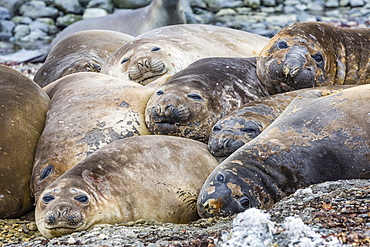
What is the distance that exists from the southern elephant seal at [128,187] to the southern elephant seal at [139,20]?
7.42 metres

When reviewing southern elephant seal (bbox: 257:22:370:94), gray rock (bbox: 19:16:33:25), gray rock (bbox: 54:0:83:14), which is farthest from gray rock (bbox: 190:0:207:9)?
southern elephant seal (bbox: 257:22:370:94)

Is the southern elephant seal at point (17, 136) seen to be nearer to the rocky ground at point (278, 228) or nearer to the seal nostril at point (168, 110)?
the rocky ground at point (278, 228)

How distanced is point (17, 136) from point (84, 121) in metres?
0.51

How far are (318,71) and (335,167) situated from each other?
169 centimetres

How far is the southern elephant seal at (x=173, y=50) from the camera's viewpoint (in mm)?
6160

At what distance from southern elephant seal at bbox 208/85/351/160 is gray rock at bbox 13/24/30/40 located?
41.9 ft

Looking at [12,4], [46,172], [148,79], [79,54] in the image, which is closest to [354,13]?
[12,4]

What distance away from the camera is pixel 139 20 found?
1168cm

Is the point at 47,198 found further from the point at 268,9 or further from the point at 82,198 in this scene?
the point at 268,9

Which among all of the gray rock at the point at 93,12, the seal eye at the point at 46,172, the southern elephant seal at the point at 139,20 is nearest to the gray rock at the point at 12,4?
the gray rock at the point at 93,12

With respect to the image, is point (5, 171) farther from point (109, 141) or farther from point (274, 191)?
point (274, 191)

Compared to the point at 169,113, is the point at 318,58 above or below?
above

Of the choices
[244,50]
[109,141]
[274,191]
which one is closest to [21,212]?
[109,141]

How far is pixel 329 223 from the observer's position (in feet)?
8.46
